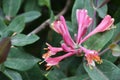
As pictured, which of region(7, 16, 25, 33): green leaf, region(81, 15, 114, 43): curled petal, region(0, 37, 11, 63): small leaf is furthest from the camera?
region(7, 16, 25, 33): green leaf

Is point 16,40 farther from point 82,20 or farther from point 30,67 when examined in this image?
point 82,20

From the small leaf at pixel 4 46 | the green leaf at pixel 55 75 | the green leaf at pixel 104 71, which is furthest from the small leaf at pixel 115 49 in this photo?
the small leaf at pixel 4 46

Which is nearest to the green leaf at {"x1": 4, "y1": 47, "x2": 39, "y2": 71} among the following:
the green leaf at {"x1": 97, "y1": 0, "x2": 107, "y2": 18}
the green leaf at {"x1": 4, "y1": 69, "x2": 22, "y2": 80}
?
the green leaf at {"x1": 4, "y1": 69, "x2": 22, "y2": 80}

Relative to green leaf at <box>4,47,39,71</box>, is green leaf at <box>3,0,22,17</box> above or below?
above

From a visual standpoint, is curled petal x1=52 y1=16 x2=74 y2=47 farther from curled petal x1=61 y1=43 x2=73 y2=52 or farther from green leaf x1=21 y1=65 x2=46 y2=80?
green leaf x1=21 y1=65 x2=46 y2=80

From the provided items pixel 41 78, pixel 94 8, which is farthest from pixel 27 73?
pixel 94 8

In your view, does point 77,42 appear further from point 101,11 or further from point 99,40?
point 101,11

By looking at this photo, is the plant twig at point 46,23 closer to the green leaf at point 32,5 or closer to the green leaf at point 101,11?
the green leaf at point 32,5
